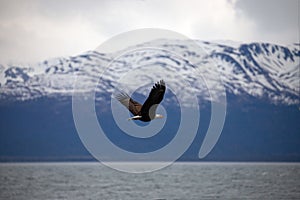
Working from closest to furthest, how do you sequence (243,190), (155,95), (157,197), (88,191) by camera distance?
(155,95)
(157,197)
(88,191)
(243,190)

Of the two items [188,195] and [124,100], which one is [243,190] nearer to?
[188,195]

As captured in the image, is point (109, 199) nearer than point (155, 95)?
No

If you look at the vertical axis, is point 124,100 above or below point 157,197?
above

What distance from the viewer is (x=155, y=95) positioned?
2436cm

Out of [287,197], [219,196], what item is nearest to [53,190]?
[219,196]

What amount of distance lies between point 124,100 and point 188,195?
58120 mm

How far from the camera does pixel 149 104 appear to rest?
82.9 feet

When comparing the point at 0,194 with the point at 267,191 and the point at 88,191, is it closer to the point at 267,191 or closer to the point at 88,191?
the point at 88,191

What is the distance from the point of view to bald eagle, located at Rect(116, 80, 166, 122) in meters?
24.1

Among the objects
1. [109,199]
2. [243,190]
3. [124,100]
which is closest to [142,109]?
[124,100]

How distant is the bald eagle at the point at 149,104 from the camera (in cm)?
2406

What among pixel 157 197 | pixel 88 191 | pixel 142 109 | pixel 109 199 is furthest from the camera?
pixel 88 191

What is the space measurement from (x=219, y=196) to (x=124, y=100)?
187 ft

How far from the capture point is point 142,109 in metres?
26.3
